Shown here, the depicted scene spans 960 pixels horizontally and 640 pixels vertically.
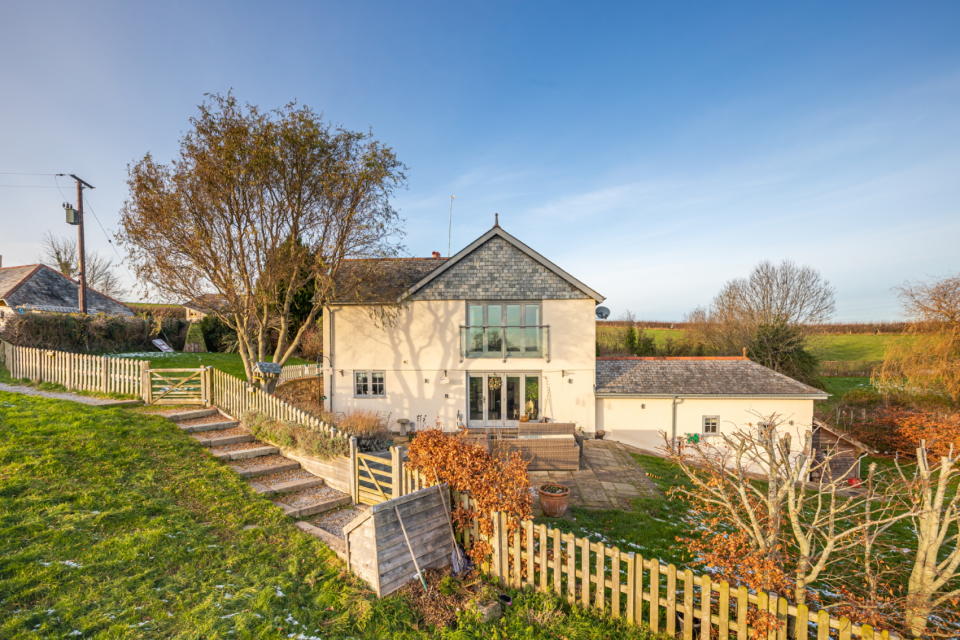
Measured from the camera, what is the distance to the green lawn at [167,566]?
4.26 metres

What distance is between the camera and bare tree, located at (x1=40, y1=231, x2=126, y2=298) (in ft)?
123

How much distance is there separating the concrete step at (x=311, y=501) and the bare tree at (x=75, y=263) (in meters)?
42.7

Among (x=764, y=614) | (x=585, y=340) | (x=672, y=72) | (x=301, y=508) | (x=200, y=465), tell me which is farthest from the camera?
(x=585, y=340)

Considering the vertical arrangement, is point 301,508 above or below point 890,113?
below

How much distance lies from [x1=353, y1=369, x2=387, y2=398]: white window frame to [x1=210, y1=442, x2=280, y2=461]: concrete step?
21.3ft

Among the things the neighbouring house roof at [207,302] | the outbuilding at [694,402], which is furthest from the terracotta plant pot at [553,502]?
the neighbouring house roof at [207,302]

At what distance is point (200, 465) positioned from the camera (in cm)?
801

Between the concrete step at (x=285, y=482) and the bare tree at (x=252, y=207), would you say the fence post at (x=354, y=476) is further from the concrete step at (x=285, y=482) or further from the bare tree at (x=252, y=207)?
the bare tree at (x=252, y=207)

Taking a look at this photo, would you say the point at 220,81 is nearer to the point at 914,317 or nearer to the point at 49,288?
the point at 49,288

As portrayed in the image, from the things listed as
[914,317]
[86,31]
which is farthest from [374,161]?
[914,317]

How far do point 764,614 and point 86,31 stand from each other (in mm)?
16482

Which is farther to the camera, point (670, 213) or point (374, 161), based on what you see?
point (670, 213)

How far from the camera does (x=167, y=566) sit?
16.8ft

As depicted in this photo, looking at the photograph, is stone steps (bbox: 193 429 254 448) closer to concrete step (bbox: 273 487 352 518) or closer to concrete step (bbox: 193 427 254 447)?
concrete step (bbox: 193 427 254 447)
